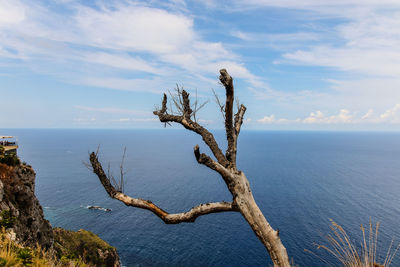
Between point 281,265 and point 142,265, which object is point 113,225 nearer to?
point 142,265

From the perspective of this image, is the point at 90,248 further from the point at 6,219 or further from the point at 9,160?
the point at 6,219

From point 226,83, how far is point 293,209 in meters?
72.0

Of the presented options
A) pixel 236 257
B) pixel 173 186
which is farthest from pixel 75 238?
pixel 173 186

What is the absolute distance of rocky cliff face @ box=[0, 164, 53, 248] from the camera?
27038mm

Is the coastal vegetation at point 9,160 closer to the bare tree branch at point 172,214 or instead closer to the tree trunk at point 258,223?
the bare tree branch at point 172,214

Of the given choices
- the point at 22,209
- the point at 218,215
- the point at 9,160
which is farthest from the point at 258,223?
the point at 218,215

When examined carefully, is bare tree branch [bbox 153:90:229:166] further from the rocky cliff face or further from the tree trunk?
the rocky cliff face

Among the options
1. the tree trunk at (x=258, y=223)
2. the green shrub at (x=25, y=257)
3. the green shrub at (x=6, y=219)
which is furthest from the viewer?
the green shrub at (x=6, y=219)

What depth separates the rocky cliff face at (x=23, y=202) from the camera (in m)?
27.0

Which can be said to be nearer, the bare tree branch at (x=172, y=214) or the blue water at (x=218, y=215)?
the bare tree branch at (x=172, y=214)

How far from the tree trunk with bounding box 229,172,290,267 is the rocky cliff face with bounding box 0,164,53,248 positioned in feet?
91.5

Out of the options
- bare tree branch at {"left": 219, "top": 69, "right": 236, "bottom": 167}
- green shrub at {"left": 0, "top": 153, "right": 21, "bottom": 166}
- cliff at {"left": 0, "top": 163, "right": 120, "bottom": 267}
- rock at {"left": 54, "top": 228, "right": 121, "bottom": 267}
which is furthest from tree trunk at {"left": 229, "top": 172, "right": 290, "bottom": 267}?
rock at {"left": 54, "top": 228, "right": 121, "bottom": 267}

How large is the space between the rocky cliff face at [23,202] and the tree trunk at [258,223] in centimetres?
2790

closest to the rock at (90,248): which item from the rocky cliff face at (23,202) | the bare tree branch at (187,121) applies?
the rocky cliff face at (23,202)
